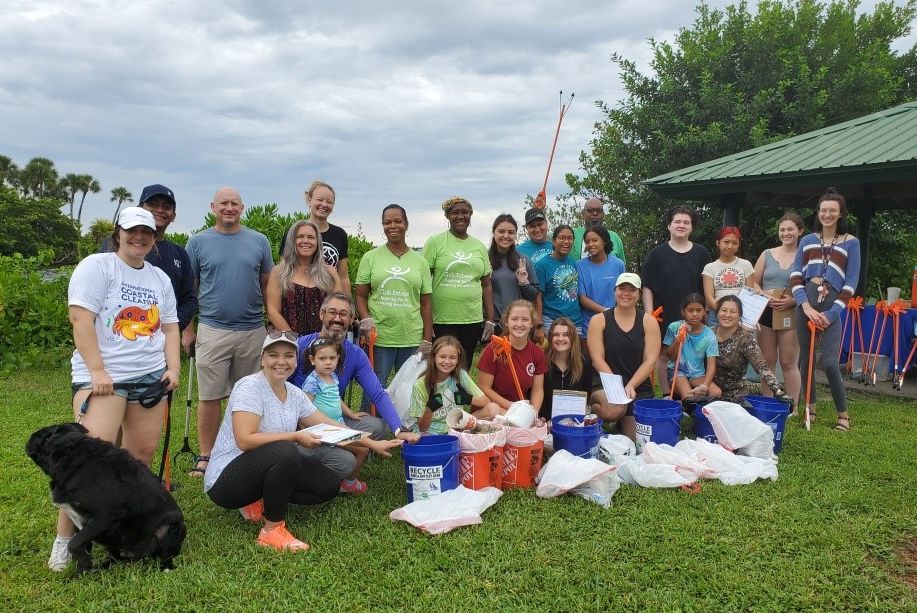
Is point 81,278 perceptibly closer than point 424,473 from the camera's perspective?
Yes

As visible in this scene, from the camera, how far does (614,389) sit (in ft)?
15.0

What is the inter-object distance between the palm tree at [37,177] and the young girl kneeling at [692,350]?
5105 cm

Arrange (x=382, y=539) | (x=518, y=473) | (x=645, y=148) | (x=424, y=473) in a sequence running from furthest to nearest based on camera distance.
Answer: (x=645, y=148) < (x=518, y=473) < (x=424, y=473) < (x=382, y=539)

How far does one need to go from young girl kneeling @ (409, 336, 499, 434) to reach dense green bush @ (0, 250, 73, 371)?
253 inches

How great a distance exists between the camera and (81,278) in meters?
2.86

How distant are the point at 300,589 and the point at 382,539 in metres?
0.57

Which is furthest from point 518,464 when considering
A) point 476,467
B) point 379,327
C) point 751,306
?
point 751,306

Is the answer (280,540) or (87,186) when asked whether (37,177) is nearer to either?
(87,186)

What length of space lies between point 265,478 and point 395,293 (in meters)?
1.69

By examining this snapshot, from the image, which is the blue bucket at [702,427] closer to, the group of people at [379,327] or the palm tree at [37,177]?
the group of people at [379,327]

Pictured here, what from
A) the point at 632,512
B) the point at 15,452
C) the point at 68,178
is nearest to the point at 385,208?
the point at 632,512

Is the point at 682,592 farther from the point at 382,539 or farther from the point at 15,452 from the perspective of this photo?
the point at 15,452

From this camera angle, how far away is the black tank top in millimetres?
4848

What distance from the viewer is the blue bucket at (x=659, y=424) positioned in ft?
14.3
